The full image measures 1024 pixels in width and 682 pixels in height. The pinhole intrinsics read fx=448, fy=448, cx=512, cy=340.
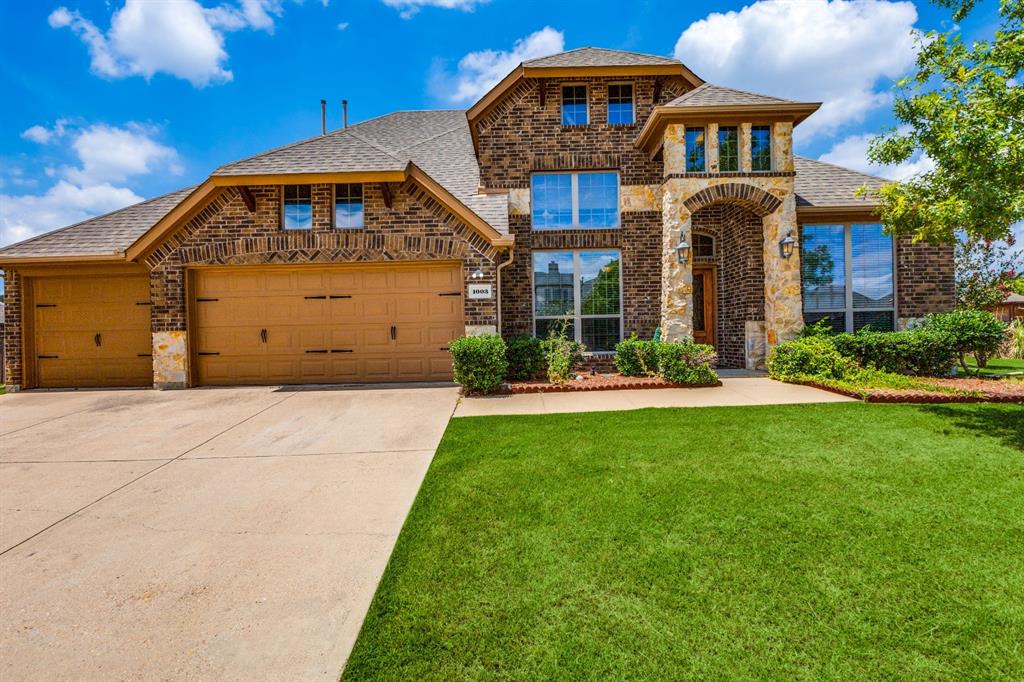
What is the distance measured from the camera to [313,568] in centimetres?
272

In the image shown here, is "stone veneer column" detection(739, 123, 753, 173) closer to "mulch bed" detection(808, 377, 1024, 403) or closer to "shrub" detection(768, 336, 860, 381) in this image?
"shrub" detection(768, 336, 860, 381)

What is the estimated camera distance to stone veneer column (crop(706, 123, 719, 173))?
9.20 m

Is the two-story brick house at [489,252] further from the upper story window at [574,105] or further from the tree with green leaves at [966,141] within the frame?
the tree with green leaves at [966,141]

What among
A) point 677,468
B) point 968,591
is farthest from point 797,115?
point 968,591

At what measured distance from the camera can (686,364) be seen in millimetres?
8336

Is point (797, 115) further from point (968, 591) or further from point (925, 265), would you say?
point (968, 591)

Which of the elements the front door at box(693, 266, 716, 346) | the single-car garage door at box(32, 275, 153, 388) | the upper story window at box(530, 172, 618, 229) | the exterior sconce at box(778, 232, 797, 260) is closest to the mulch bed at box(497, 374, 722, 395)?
the exterior sconce at box(778, 232, 797, 260)

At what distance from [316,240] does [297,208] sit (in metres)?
0.86

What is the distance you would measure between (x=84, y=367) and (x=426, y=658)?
1184 cm

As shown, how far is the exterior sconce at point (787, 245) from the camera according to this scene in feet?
29.9

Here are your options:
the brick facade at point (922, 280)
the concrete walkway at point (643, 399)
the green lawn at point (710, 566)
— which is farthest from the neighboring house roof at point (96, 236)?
the brick facade at point (922, 280)

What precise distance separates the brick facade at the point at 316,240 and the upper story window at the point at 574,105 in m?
4.09

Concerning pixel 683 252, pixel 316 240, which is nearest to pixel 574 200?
pixel 683 252

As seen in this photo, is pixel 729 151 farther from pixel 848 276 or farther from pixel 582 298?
pixel 582 298
